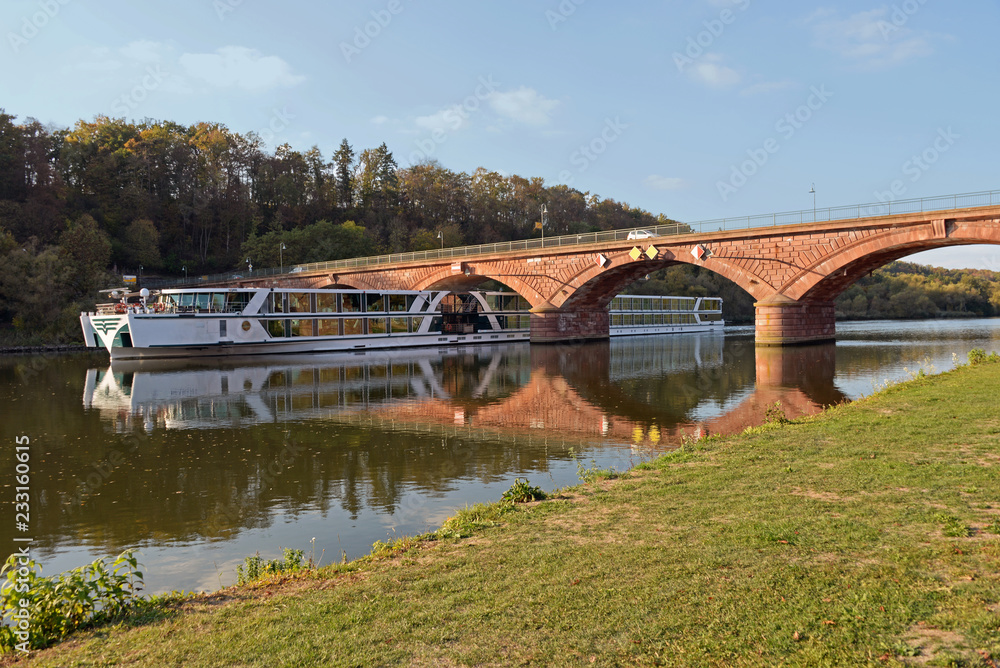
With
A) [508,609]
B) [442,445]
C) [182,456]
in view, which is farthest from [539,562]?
[182,456]

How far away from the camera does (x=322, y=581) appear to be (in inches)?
253

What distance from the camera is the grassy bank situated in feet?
14.8

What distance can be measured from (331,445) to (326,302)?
31592 millimetres

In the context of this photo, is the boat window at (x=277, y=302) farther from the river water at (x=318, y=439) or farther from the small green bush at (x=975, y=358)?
the small green bush at (x=975, y=358)

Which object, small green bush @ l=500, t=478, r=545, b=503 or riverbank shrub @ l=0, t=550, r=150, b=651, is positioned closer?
riverbank shrub @ l=0, t=550, r=150, b=651

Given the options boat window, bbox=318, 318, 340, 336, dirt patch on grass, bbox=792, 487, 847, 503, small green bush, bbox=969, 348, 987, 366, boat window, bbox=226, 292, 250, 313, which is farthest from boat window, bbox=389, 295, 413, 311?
dirt patch on grass, bbox=792, 487, 847, 503

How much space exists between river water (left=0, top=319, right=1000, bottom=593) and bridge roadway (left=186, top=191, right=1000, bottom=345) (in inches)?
276

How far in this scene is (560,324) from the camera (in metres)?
53.9

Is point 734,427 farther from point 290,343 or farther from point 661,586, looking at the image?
point 290,343

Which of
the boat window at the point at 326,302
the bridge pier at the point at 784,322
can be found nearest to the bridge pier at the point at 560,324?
the bridge pier at the point at 784,322

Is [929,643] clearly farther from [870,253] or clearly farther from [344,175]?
[344,175]

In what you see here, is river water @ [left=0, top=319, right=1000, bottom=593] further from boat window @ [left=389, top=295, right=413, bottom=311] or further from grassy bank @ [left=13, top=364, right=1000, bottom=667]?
boat window @ [left=389, top=295, right=413, bottom=311]

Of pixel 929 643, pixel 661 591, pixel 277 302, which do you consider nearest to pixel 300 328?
pixel 277 302

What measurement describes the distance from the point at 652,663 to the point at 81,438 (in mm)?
16278
